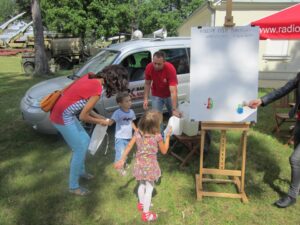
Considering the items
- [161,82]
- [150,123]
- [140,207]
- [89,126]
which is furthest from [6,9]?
[150,123]

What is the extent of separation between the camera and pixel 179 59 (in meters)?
6.68

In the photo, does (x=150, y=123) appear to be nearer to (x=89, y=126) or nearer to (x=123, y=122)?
(x=123, y=122)

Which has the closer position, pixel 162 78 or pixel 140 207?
pixel 140 207

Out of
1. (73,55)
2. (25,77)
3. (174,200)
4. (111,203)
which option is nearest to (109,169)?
(111,203)

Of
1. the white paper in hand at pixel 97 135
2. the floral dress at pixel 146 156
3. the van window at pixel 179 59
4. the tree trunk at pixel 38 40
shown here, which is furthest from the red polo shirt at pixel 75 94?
the tree trunk at pixel 38 40

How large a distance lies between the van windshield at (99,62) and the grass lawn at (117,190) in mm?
1531

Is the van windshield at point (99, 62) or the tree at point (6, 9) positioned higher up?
the tree at point (6, 9)

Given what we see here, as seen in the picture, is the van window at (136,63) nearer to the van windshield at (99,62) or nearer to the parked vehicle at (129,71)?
the parked vehicle at (129,71)

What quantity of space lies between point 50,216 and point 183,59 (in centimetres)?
438

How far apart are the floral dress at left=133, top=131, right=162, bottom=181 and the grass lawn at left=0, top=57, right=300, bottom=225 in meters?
0.63

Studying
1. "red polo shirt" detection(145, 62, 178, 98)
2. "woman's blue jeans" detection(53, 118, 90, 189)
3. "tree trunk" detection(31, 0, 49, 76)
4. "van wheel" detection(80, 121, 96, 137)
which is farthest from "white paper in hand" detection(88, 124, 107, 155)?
"tree trunk" detection(31, 0, 49, 76)

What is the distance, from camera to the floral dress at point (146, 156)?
3.30 m

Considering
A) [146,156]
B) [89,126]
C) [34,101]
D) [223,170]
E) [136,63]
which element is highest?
[136,63]

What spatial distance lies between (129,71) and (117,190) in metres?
2.78
